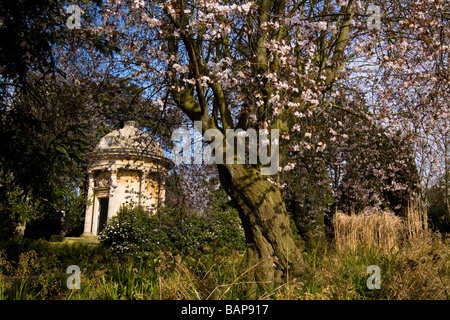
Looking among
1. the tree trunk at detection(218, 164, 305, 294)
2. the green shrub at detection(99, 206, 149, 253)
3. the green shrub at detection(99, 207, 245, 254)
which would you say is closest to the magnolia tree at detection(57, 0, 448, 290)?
the tree trunk at detection(218, 164, 305, 294)

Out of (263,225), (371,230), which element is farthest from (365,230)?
(263,225)

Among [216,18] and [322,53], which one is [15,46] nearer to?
[216,18]

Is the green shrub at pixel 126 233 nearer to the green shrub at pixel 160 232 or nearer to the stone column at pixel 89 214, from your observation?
the green shrub at pixel 160 232

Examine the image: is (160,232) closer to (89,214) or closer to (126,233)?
(126,233)

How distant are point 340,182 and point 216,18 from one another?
41.2 feet

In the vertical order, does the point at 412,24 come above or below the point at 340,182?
above

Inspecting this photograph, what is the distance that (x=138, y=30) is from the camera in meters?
5.88

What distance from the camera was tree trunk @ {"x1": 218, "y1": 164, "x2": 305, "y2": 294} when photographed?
180 inches

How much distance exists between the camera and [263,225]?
15.4 ft


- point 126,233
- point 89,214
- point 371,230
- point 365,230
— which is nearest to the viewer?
point 365,230

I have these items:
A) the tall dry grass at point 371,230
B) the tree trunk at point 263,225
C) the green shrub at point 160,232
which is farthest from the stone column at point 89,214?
the tree trunk at point 263,225

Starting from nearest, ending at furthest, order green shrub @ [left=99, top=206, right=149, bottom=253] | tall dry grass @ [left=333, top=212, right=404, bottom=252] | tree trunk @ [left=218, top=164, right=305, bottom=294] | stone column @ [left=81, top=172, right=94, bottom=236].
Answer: tree trunk @ [left=218, top=164, right=305, bottom=294] → tall dry grass @ [left=333, top=212, right=404, bottom=252] → green shrub @ [left=99, top=206, right=149, bottom=253] → stone column @ [left=81, top=172, right=94, bottom=236]

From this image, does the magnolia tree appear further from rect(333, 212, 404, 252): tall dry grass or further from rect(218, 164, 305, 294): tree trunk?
rect(333, 212, 404, 252): tall dry grass
